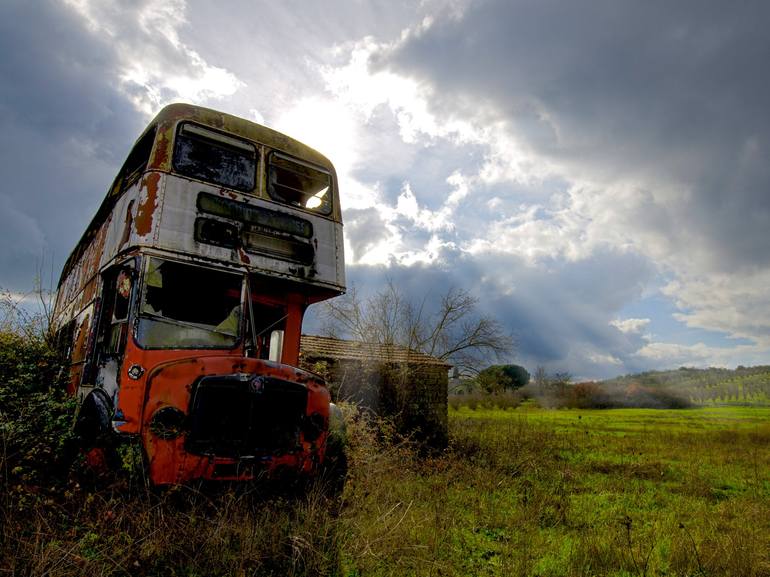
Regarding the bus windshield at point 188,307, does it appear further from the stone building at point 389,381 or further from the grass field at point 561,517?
the stone building at point 389,381

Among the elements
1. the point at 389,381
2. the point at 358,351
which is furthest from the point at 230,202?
the point at 358,351

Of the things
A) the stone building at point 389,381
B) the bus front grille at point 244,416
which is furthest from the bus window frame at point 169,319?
the stone building at point 389,381

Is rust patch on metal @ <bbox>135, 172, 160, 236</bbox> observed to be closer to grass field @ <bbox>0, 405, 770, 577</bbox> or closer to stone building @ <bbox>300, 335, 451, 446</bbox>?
grass field @ <bbox>0, 405, 770, 577</bbox>

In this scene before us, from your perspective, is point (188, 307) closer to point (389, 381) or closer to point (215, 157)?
point (215, 157)

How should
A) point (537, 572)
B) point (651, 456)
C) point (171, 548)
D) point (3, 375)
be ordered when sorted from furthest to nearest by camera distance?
point (651, 456) < point (3, 375) < point (537, 572) < point (171, 548)

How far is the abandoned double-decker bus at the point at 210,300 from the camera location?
441 centimetres

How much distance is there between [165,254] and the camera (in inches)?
195

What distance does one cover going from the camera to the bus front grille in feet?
14.5

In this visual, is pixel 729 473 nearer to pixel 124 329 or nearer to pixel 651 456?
pixel 651 456

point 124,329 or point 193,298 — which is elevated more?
point 193,298

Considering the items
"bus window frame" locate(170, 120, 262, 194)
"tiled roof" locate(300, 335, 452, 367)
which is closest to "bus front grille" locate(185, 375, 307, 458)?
"bus window frame" locate(170, 120, 262, 194)

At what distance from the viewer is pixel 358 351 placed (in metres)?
16.4

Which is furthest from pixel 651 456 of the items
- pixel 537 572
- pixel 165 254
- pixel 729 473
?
pixel 165 254

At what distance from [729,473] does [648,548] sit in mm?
9216
